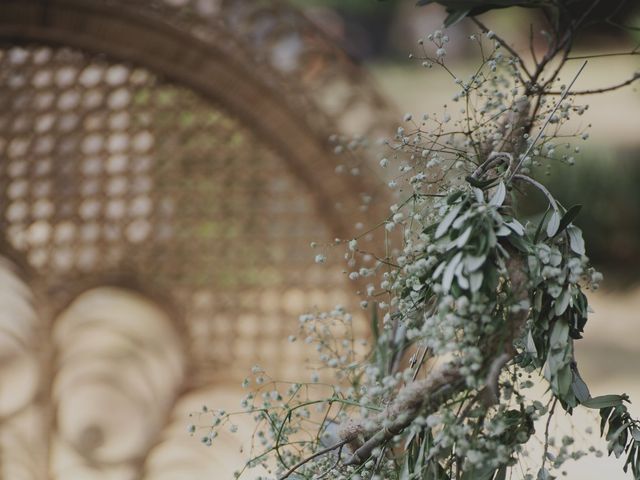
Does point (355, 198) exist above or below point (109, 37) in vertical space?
below

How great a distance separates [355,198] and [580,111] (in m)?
0.65

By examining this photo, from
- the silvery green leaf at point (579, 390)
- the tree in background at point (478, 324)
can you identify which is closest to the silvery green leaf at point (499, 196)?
the tree in background at point (478, 324)

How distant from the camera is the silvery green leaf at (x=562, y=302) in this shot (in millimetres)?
512

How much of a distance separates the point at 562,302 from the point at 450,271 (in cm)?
8

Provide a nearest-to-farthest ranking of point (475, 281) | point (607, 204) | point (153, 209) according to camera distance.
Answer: point (475, 281) → point (153, 209) → point (607, 204)

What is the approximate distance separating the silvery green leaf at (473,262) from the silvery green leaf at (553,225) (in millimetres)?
73

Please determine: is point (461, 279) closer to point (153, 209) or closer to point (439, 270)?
point (439, 270)

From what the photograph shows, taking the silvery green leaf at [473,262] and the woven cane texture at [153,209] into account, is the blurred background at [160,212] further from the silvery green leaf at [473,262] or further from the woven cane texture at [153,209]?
the silvery green leaf at [473,262]

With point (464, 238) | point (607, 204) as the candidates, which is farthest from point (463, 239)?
point (607, 204)

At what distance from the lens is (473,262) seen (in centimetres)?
48

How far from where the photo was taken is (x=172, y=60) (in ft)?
3.75

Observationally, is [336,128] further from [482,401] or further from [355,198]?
[482,401]

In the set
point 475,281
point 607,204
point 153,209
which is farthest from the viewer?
point 607,204

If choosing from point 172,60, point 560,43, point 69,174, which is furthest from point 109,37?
point 560,43
